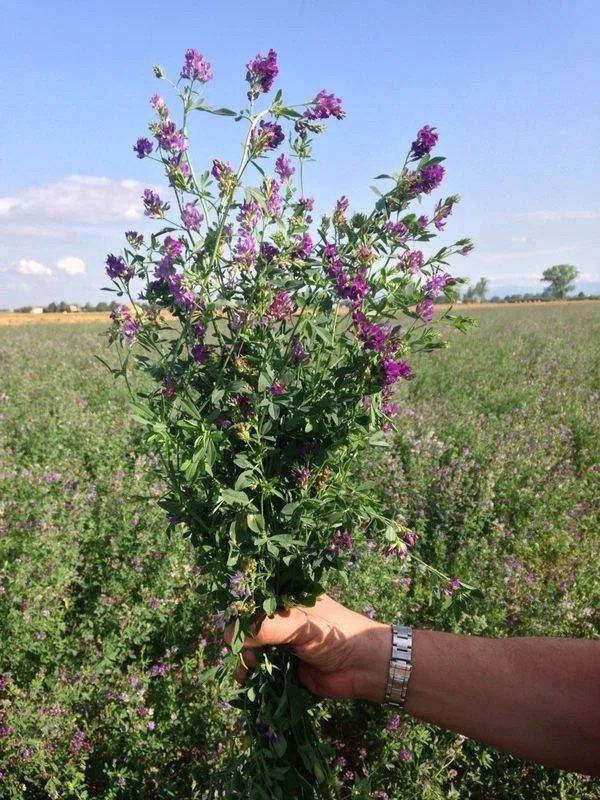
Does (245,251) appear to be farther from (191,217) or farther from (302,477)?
(302,477)

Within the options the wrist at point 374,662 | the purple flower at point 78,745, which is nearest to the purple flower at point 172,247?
the wrist at point 374,662

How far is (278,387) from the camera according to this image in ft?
4.73

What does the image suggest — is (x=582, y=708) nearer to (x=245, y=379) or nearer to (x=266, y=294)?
(x=245, y=379)

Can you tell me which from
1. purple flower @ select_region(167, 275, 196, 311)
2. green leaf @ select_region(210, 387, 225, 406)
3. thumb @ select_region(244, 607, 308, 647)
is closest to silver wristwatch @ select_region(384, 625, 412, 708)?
thumb @ select_region(244, 607, 308, 647)

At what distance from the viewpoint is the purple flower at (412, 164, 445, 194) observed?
1403 mm

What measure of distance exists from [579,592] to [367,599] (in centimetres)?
148

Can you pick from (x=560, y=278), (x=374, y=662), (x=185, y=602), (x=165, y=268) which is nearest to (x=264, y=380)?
(x=165, y=268)

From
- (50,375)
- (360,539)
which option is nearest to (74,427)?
(360,539)

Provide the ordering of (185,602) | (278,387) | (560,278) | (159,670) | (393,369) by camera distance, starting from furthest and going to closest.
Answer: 1. (560,278)
2. (185,602)
3. (159,670)
4. (278,387)
5. (393,369)

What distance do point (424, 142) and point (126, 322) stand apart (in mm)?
874

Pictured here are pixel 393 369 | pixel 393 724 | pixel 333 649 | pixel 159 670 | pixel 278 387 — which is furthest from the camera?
pixel 159 670

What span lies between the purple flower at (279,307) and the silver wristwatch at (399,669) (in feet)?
3.34

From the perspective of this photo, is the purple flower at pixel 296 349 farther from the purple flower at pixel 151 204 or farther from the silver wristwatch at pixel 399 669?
the silver wristwatch at pixel 399 669

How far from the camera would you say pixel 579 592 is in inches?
138
